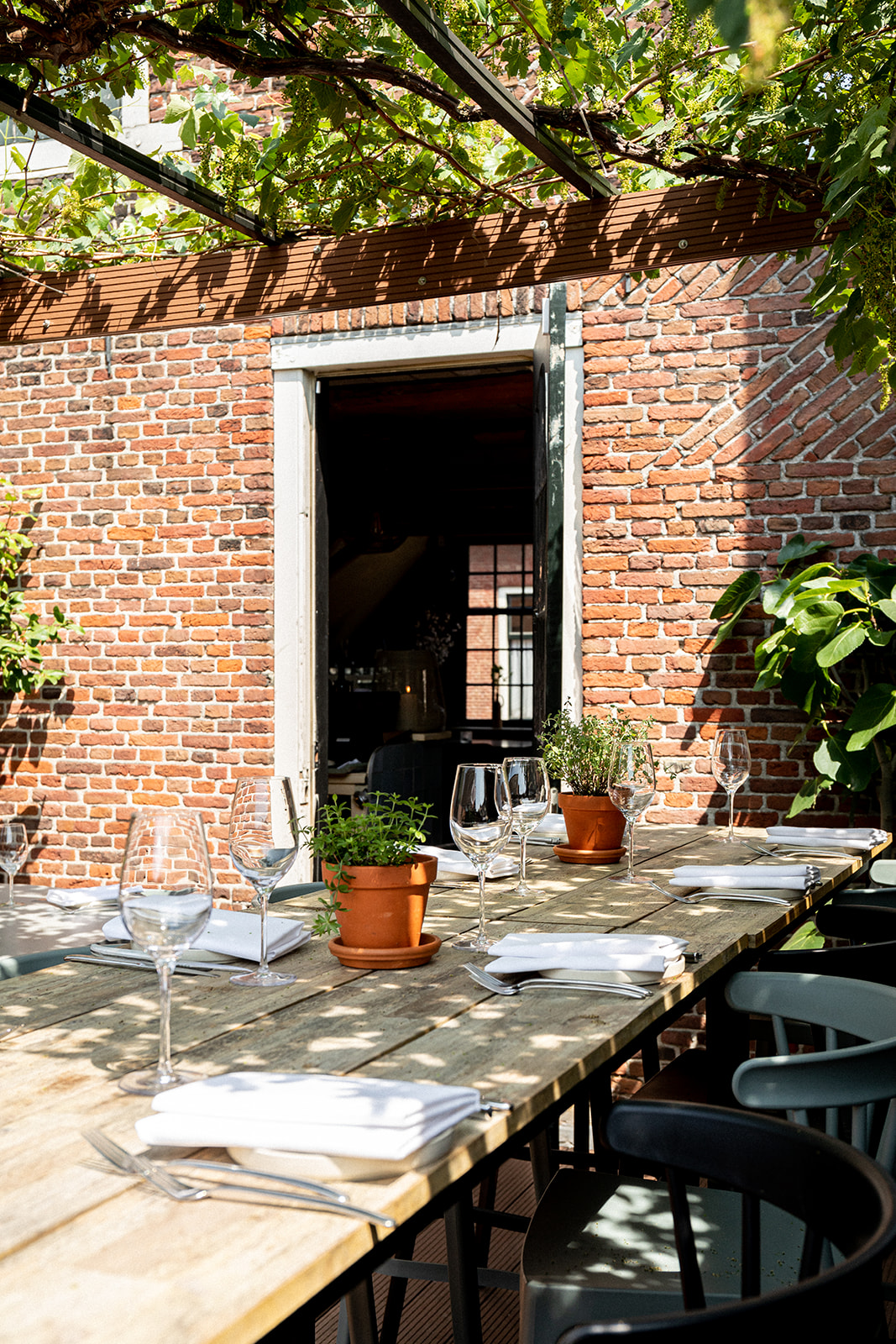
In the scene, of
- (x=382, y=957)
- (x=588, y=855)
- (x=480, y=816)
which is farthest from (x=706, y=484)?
(x=382, y=957)

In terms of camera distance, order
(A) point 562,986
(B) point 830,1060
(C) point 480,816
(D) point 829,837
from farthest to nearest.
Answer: (D) point 829,837
(C) point 480,816
(A) point 562,986
(B) point 830,1060

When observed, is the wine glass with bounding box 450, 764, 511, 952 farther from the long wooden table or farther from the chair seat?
the chair seat

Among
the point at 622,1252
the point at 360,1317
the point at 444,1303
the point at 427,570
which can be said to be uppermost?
the point at 427,570

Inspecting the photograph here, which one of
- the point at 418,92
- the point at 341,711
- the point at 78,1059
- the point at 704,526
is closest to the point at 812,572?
the point at 704,526

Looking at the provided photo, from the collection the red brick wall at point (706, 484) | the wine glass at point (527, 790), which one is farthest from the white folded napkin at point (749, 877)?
the red brick wall at point (706, 484)

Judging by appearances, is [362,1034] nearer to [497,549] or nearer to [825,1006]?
[825,1006]

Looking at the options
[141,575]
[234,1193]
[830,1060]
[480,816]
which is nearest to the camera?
[234,1193]

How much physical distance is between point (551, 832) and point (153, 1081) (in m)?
2.03

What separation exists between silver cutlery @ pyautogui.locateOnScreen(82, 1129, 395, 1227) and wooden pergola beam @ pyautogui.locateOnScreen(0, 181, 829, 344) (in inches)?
105

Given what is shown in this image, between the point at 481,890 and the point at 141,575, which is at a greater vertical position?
the point at 141,575

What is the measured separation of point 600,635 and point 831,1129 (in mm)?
2565

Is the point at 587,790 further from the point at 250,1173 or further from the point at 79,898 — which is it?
the point at 250,1173

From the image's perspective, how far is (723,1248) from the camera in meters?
1.62

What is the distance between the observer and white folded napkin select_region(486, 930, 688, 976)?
165 cm
